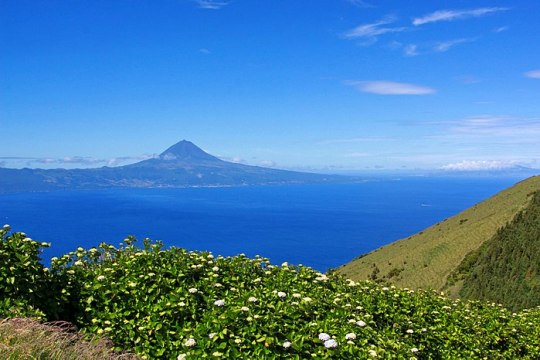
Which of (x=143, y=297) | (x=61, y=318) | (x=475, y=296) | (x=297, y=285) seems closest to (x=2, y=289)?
(x=61, y=318)

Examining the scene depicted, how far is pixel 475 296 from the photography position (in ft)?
130

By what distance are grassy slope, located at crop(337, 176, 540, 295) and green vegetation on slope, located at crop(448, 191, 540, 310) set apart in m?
3.27

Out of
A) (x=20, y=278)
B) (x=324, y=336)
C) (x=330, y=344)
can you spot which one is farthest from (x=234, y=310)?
(x=20, y=278)

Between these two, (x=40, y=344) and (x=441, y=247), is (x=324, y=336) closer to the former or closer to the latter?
(x=40, y=344)

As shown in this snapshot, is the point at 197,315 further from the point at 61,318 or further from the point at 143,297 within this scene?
the point at 61,318

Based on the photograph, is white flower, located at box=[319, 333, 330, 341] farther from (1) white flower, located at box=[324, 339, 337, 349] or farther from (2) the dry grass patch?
(2) the dry grass patch

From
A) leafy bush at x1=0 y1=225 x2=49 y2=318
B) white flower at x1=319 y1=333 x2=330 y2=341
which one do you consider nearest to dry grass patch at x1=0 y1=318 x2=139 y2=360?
leafy bush at x1=0 y1=225 x2=49 y2=318

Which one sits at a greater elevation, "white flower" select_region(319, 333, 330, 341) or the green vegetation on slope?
"white flower" select_region(319, 333, 330, 341)

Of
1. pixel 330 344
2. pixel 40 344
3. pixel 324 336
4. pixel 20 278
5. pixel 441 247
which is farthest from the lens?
pixel 441 247

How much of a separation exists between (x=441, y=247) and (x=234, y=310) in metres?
63.2

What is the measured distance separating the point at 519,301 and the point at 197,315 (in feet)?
112

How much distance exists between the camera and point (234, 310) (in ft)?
22.0

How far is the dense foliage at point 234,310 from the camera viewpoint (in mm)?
6371

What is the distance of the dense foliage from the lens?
637 centimetres
